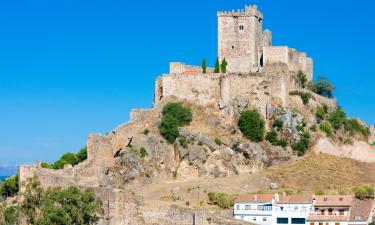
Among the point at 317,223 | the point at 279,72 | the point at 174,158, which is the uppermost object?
the point at 279,72

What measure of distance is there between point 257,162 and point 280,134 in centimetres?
340

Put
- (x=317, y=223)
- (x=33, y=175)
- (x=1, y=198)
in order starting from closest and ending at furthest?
(x=317, y=223)
(x=33, y=175)
(x=1, y=198)

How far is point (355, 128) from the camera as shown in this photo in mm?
81312

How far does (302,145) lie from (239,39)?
36.0 ft

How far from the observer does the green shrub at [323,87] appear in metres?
84.3

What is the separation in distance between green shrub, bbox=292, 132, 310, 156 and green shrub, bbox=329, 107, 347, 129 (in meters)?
4.50

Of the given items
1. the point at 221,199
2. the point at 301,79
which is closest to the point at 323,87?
the point at 301,79

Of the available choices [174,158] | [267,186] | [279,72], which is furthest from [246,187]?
[279,72]

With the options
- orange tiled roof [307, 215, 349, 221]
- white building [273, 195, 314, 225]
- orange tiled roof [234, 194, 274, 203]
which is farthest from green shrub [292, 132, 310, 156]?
orange tiled roof [307, 215, 349, 221]

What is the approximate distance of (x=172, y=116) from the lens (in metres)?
76.3

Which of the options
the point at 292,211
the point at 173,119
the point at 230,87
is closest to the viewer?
the point at 292,211

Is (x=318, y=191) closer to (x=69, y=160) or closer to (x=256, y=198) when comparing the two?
(x=256, y=198)

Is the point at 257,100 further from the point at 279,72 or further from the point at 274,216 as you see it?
the point at 274,216

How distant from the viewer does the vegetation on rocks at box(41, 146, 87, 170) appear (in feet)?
249
